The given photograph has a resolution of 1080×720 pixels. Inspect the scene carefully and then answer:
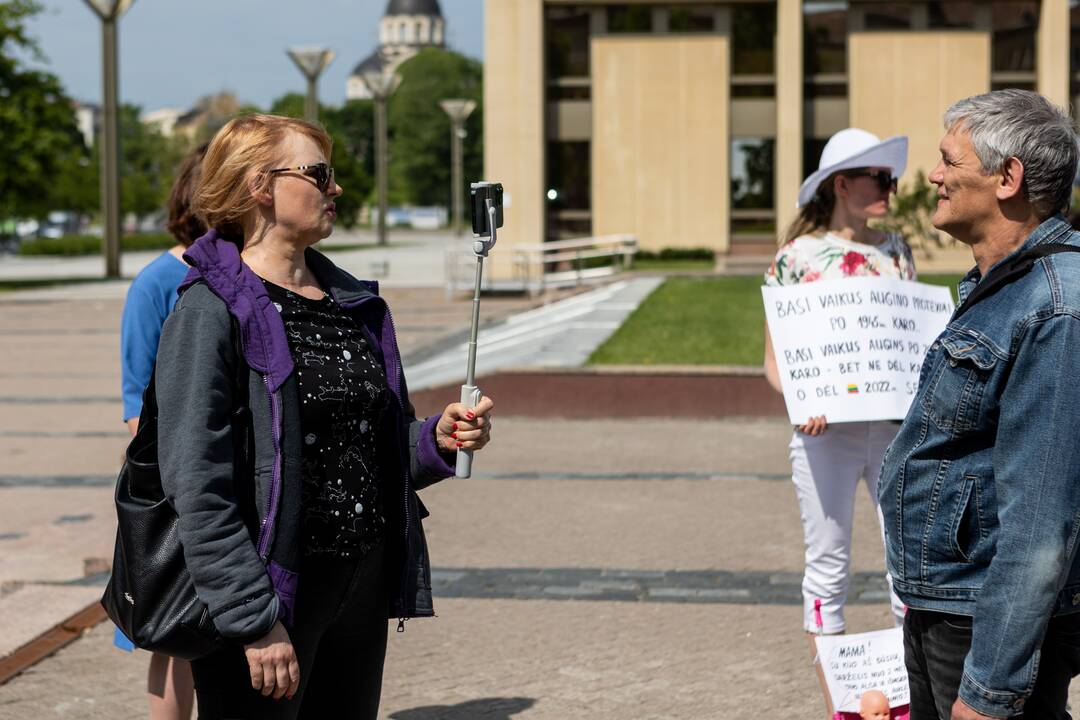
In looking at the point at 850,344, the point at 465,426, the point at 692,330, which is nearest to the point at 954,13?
the point at 692,330

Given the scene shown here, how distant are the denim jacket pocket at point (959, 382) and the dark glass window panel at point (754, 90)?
125ft

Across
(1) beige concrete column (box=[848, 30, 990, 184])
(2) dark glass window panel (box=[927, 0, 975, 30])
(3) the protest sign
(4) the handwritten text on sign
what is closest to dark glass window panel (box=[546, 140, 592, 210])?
(1) beige concrete column (box=[848, 30, 990, 184])

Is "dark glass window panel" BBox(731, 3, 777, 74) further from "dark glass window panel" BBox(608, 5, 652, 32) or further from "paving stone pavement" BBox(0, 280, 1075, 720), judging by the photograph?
"paving stone pavement" BBox(0, 280, 1075, 720)

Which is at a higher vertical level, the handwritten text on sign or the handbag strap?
the handbag strap

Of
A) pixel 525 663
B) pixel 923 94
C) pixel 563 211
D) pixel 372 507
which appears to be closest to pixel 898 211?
pixel 923 94

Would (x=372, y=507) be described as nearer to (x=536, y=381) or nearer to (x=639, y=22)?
(x=536, y=381)

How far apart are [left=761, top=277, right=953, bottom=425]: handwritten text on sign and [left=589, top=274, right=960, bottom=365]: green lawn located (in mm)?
8040

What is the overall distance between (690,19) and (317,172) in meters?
37.6

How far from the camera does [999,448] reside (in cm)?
261

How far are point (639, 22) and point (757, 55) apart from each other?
10.9 ft

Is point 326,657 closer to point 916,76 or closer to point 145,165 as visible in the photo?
point 916,76

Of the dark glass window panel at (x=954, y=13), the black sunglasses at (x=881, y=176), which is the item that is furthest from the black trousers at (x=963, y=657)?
the dark glass window panel at (x=954, y=13)

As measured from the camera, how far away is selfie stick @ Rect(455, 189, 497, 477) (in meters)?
2.99

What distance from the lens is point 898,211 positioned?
3381 cm
